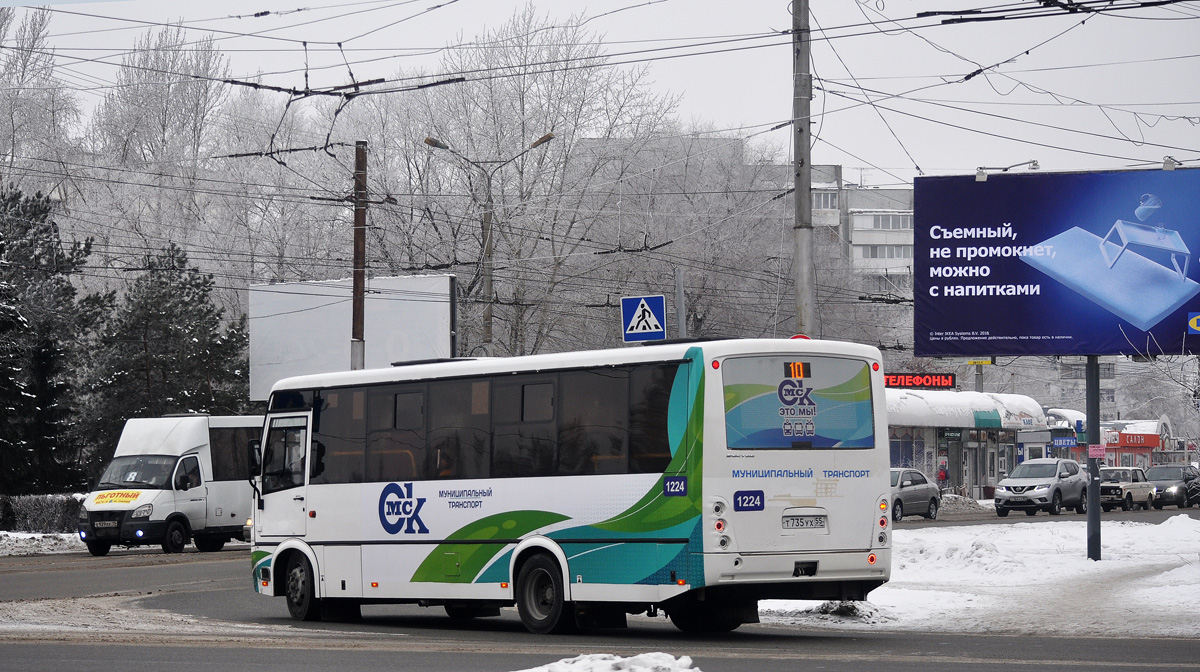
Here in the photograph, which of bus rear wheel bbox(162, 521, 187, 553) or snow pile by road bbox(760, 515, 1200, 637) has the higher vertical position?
snow pile by road bbox(760, 515, 1200, 637)

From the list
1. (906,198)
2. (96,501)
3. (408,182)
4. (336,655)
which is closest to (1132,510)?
(408,182)

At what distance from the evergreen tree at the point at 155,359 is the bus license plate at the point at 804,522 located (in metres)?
33.9

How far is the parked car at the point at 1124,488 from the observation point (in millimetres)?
53344

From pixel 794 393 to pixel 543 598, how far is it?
318 centimetres

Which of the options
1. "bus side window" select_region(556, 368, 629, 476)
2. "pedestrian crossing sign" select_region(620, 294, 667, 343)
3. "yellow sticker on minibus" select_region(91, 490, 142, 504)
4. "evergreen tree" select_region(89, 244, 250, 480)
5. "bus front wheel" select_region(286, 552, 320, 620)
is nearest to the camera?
"bus side window" select_region(556, 368, 629, 476)

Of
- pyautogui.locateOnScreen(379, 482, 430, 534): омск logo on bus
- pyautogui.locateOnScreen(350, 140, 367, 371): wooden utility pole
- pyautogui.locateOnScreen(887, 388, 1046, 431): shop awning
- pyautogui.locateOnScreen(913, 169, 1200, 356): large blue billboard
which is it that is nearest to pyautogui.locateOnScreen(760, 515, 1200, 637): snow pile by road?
pyautogui.locateOnScreen(913, 169, 1200, 356): large blue billboard

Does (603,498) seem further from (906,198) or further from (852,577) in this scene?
(906,198)

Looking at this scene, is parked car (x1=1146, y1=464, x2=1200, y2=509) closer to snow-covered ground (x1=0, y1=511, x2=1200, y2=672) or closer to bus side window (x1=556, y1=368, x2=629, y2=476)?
snow-covered ground (x1=0, y1=511, x2=1200, y2=672)

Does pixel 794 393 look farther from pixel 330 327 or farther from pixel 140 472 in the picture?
pixel 330 327

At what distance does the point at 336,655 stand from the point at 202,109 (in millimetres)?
49539

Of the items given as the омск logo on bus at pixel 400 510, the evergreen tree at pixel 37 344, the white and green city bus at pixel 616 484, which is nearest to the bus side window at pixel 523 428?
the white and green city bus at pixel 616 484

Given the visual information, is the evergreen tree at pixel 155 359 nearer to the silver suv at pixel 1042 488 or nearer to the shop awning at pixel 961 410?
the shop awning at pixel 961 410

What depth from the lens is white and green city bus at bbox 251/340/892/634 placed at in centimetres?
1329

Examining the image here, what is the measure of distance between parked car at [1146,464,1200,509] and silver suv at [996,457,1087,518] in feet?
28.5
